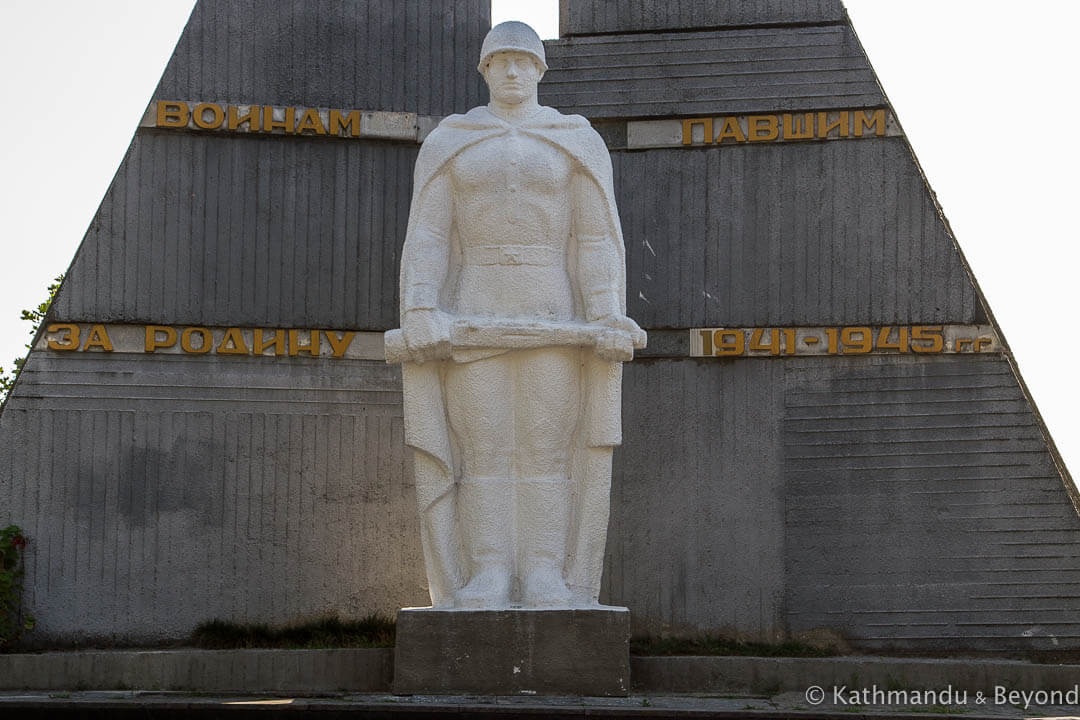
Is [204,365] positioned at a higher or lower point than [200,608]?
higher

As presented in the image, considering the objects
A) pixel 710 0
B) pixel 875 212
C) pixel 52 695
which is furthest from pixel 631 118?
pixel 52 695

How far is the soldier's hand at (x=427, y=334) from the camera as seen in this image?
32.5 ft

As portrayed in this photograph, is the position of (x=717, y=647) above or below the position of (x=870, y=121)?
below

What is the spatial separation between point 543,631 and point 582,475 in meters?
1.02

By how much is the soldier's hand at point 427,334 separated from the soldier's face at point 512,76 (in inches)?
53.8

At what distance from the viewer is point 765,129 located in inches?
501

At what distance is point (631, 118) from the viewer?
42.3 ft

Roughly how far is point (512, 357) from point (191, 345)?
11.1 ft

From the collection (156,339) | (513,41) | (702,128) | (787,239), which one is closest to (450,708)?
(513,41)

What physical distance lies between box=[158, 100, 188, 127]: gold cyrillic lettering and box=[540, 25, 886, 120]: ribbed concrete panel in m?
2.63

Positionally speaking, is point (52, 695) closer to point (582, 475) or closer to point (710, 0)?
point (582, 475)

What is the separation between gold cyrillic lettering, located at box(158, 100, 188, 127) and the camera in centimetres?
1264

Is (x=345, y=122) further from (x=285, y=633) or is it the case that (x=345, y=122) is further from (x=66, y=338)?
(x=285, y=633)

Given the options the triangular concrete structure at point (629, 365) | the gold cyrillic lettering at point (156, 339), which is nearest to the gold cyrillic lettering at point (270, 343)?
the triangular concrete structure at point (629, 365)
